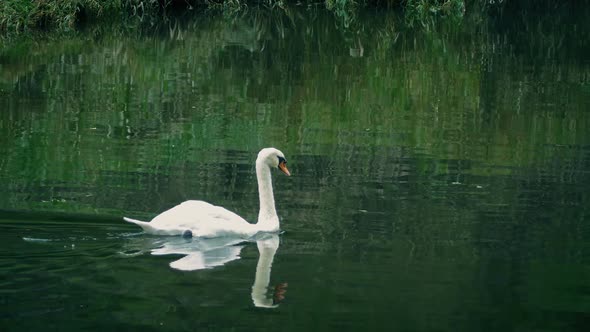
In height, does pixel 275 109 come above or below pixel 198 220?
above

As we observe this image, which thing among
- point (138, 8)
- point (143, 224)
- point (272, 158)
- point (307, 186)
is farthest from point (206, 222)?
point (138, 8)

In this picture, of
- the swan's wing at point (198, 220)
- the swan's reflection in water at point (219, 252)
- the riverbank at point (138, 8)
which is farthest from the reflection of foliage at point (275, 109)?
the riverbank at point (138, 8)

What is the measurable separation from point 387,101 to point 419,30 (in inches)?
539

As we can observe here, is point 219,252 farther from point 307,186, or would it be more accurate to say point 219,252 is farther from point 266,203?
point 307,186

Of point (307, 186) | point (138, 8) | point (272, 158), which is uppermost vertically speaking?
point (138, 8)

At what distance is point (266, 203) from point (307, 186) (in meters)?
2.00

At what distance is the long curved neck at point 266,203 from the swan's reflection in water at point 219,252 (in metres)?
0.14

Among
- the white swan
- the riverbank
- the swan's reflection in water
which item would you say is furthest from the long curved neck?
the riverbank

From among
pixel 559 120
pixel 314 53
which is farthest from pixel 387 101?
pixel 314 53

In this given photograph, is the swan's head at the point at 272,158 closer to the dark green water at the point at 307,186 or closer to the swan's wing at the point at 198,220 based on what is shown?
the dark green water at the point at 307,186

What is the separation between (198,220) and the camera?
35.8 ft

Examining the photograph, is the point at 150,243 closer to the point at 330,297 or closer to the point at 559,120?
the point at 330,297

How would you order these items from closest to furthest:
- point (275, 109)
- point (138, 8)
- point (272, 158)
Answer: point (272, 158) → point (275, 109) → point (138, 8)

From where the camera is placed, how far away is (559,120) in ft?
62.7
